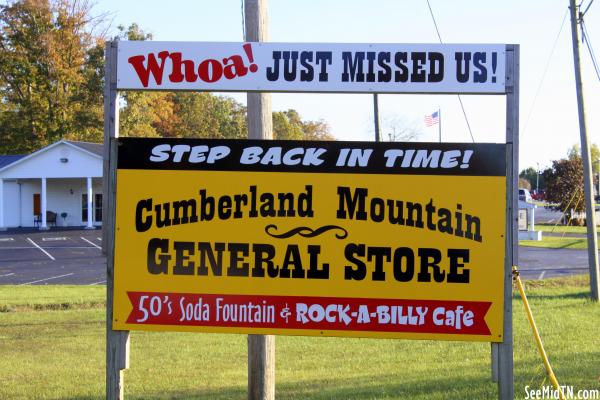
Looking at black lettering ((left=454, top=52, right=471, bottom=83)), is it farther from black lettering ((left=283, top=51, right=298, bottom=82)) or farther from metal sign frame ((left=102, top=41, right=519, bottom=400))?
black lettering ((left=283, top=51, right=298, bottom=82))

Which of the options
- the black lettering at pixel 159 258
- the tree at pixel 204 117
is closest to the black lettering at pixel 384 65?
the black lettering at pixel 159 258

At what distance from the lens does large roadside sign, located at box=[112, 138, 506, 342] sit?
18.0ft

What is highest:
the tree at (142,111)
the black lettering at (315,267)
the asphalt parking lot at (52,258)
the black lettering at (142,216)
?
the tree at (142,111)

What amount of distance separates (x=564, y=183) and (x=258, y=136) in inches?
2099

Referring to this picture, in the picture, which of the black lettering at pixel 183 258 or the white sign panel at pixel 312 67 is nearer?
the white sign panel at pixel 312 67

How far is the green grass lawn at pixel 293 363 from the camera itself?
24.6 feet

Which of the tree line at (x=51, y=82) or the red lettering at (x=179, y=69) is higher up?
the tree line at (x=51, y=82)

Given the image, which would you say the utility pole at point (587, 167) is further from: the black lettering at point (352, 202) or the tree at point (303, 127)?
the tree at point (303, 127)

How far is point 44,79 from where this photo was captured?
58.6 m

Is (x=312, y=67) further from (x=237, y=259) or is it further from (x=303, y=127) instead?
(x=303, y=127)

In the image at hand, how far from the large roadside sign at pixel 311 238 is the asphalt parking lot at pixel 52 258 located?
1747 cm

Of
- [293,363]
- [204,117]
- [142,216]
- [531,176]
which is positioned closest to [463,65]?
[142,216]

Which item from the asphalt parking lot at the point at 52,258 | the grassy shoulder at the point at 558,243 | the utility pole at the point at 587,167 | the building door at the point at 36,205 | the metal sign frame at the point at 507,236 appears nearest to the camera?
the metal sign frame at the point at 507,236

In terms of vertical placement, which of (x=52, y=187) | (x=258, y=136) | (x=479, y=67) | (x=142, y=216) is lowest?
(x=142, y=216)
